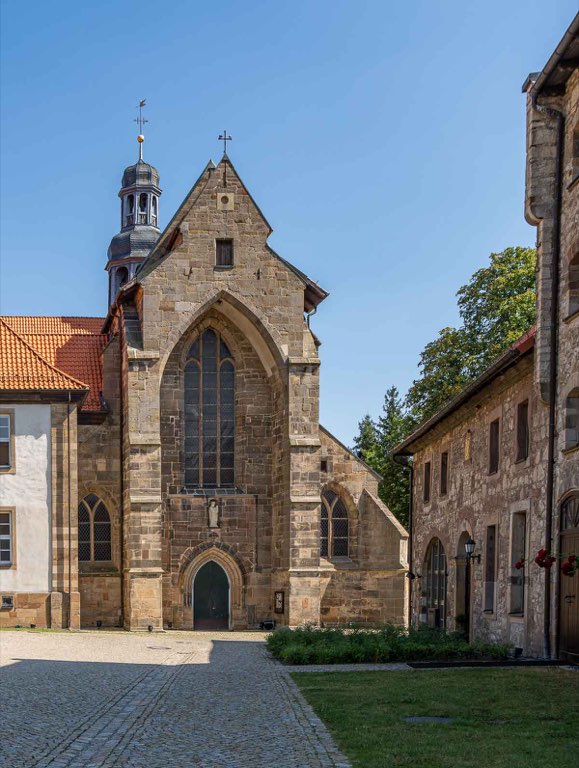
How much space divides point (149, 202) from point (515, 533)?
37262 mm

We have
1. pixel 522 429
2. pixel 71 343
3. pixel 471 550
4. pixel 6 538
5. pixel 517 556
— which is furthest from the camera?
pixel 71 343

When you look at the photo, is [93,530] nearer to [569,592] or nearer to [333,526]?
[333,526]

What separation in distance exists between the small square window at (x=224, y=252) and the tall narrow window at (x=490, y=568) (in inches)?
609

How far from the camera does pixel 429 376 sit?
130 ft

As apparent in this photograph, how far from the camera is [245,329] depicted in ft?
119

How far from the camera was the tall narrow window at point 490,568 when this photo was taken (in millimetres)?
22388

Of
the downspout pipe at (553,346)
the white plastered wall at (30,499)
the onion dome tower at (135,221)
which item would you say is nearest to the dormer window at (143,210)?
the onion dome tower at (135,221)

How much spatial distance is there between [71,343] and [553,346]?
24.9 meters

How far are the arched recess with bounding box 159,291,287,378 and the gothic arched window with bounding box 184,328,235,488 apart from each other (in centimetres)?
87

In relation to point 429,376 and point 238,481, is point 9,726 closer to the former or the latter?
point 238,481

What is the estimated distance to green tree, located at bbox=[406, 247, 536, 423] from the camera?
38438mm

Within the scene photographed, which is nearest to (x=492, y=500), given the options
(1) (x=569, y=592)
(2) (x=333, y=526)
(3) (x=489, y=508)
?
(3) (x=489, y=508)

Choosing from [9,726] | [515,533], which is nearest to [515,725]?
[9,726]

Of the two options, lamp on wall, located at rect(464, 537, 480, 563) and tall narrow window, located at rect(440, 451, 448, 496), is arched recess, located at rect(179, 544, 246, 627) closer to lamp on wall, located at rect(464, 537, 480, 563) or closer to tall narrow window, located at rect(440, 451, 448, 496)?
tall narrow window, located at rect(440, 451, 448, 496)
